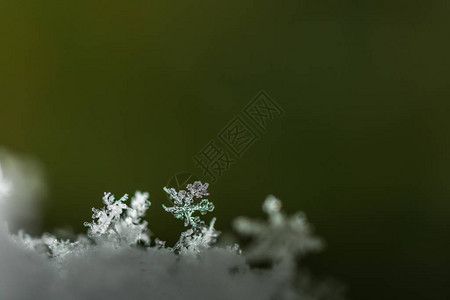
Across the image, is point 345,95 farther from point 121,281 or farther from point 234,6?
point 121,281

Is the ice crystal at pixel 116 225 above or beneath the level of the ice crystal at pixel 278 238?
above

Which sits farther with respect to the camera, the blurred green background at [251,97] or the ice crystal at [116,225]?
the blurred green background at [251,97]

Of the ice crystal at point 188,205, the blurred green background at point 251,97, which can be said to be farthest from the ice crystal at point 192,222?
the blurred green background at point 251,97

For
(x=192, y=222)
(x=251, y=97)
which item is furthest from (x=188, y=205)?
(x=251, y=97)

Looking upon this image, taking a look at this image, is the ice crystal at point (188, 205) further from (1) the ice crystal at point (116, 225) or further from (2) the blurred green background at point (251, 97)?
(2) the blurred green background at point (251, 97)

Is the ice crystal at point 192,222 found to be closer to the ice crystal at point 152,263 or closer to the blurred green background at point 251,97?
the ice crystal at point 152,263

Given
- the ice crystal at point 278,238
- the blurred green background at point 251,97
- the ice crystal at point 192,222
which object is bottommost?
the ice crystal at point 278,238

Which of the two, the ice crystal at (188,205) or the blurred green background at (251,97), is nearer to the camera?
the ice crystal at (188,205)

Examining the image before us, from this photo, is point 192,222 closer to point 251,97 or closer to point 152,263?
point 152,263

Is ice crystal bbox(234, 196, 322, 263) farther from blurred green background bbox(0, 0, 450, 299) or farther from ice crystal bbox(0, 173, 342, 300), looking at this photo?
blurred green background bbox(0, 0, 450, 299)
